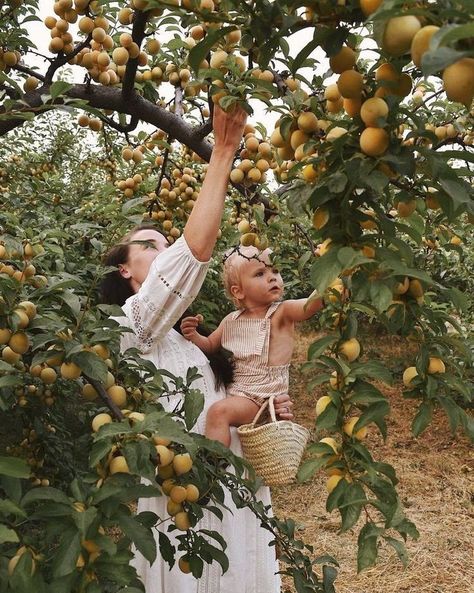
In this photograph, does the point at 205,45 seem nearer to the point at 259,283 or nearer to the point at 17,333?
the point at 17,333

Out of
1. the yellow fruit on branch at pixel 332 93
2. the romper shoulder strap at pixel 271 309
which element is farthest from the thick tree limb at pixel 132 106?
the yellow fruit on branch at pixel 332 93

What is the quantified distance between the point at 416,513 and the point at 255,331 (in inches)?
75.2

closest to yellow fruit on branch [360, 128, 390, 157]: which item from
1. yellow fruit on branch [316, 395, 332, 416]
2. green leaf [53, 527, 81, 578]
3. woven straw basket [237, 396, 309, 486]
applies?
yellow fruit on branch [316, 395, 332, 416]

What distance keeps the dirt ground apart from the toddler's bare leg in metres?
0.41

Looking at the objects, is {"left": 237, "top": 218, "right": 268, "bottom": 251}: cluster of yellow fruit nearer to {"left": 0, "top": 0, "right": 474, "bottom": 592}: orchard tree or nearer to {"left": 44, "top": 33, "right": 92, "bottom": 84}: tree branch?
{"left": 0, "top": 0, "right": 474, "bottom": 592}: orchard tree

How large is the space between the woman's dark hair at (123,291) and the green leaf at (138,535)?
47.5 inches

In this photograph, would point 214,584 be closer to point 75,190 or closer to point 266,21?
point 266,21

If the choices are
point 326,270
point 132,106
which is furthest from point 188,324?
point 326,270

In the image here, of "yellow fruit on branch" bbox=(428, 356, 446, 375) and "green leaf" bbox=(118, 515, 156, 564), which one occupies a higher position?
"yellow fruit on branch" bbox=(428, 356, 446, 375)

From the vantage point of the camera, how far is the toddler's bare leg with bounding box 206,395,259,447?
1.86 m

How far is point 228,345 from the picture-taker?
230cm

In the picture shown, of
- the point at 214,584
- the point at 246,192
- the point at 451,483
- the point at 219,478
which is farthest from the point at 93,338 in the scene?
the point at 451,483

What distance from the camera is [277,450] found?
173cm

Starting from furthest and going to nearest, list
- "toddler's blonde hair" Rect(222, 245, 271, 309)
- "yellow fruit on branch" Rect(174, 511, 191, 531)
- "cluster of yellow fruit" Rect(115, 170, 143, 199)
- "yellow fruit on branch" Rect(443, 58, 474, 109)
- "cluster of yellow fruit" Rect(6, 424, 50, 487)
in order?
"toddler's blonde hair" Rect(222, 245, 271, 309) < "cluster of yellow fruit" Rect(115, 170, 143, 199) < "cluster of yellow fruit" Rect(6, 424, 50, 487) < "yellow fruit on branch" Rect(174, 511, 191, 531) < "yellow fruit on branch" Rect(443, 58, 474, 109)
